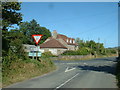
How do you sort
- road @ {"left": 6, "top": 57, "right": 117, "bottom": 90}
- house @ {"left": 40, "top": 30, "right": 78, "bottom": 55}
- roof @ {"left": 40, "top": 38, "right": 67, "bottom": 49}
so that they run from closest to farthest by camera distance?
1. road @ {"left": 6, "top": 57, "right": 117, "bottom": 90}
2. house @ {"left": 40, "top": 30, "right": 78, "bottom": 55}
3. roof @ {"left": 40, "top": 38, "right": 67, "bottom": 49}

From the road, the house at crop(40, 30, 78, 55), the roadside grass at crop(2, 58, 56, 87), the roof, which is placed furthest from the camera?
the roof

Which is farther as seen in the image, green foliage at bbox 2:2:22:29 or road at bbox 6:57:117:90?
green foliage at bbox 2:2:22:29

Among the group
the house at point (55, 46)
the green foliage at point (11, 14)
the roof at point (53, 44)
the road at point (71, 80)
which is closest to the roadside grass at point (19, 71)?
the road at point (71, 80)

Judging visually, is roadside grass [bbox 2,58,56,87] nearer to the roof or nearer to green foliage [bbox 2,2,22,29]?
green foliage [bbox 2,2,22,29]

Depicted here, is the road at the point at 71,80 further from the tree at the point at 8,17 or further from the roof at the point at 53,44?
the roof at the point at 53,44

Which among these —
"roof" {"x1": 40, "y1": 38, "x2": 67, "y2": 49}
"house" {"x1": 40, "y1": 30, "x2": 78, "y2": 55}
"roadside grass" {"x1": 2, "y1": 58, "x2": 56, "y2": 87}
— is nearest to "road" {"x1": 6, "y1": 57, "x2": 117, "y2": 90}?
"roadside grass" {"x1": 2, "y1": 58, "x2": 56, "y2": 87}

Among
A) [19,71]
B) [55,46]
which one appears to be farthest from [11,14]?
[55,46]

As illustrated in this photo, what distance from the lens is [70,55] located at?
58.4 meters

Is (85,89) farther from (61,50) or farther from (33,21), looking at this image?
(33,21)

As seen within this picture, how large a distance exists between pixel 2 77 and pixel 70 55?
1788 inches

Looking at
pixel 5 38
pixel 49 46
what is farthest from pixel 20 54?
pixel 49 46

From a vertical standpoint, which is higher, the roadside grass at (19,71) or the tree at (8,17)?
the tree at (8,17)

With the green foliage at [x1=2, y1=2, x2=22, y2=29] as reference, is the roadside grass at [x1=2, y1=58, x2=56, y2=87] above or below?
below

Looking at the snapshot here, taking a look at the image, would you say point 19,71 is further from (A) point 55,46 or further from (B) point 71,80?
(A) point 55,46
